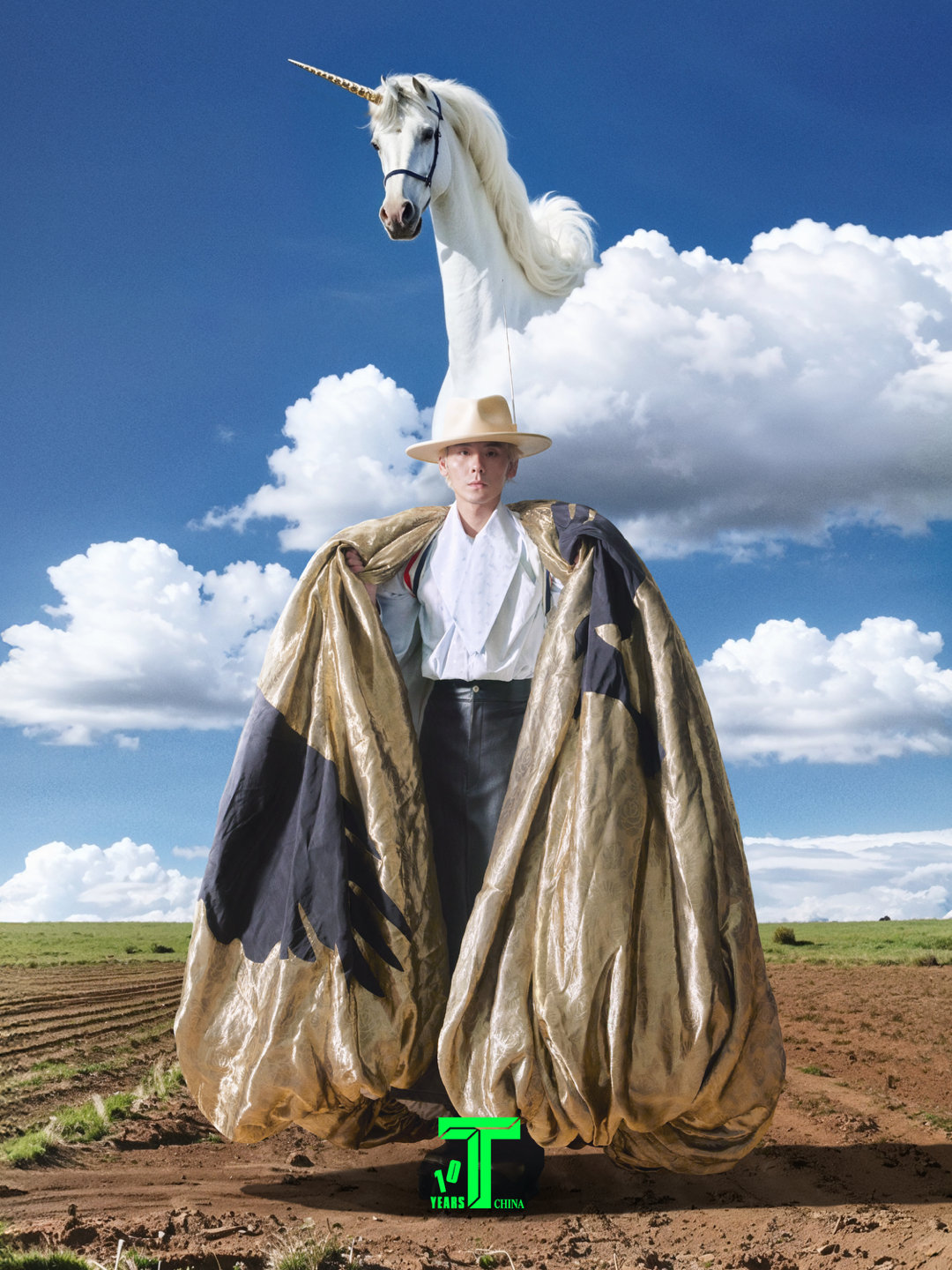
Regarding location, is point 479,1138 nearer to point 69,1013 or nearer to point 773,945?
point 69,1013

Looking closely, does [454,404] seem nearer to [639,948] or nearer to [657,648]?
[657,648]

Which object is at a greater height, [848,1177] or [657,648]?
[657,648]

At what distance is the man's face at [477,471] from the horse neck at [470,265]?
5.16 feet

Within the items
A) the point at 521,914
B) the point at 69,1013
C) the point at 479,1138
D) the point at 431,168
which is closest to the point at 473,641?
the point at 521,914

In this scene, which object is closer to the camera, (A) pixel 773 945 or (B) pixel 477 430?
(B) pixel 477 430

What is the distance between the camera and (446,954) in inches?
137

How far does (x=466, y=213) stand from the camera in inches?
208

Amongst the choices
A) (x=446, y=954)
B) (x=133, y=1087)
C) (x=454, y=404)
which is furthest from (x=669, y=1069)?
(x=133, y=1087)

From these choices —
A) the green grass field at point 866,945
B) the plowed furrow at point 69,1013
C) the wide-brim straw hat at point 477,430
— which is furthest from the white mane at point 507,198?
the green grass field at point 866,945

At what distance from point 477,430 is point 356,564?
0.68m

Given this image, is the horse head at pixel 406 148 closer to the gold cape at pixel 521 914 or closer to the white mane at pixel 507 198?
the white mane at pixel 507 198

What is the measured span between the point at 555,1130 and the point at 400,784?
47.9 inches

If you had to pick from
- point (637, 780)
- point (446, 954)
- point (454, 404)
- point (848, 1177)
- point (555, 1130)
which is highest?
point (454, 404)

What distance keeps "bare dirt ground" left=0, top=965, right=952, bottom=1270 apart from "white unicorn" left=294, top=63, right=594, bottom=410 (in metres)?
3.45
